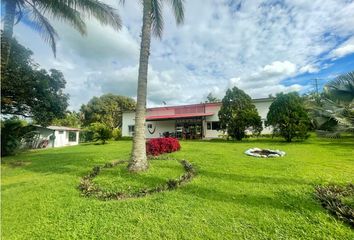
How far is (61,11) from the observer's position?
33.5 ft

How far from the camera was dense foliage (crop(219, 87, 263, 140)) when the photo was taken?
20.9 m

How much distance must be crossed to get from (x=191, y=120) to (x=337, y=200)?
25.2 meters

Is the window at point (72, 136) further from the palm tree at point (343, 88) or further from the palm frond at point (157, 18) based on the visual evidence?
the palm tree at point (343, 88)

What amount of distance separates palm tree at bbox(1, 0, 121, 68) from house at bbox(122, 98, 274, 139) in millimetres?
18859

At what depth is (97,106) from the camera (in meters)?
44.4

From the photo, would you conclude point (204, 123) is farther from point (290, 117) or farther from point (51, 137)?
point (51, 137)

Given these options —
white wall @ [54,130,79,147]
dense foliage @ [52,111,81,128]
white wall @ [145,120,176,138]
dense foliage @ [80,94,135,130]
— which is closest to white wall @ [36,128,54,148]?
white wall @ [54,130,79,147]

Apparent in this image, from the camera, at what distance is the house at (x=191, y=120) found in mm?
27484

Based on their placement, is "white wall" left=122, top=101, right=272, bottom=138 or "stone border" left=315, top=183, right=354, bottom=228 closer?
"stone border" left=315, top=183, right=354, bottom=228

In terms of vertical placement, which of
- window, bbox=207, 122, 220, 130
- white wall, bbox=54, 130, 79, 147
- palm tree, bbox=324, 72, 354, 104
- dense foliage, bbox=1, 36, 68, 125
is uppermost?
dense foliage, bbox=1, 36, 68, 125

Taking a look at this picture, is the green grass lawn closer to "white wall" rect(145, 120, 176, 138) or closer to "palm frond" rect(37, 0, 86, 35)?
"palm frond" rect(37, 0, 86, 35)

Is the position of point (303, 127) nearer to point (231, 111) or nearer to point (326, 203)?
point (231, 111)

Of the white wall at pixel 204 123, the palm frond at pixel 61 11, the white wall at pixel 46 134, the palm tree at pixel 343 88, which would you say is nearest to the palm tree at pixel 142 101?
the palm frond at pixel 61 11

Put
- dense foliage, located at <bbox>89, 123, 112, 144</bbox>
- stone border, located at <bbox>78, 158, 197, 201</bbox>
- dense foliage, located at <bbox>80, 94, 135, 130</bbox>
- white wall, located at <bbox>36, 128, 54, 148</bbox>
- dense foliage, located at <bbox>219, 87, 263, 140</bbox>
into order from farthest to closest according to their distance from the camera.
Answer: dense foliage, located at <bbox>80, 94, 135, 130</bbox>, white wall, located at <bbox>36, 128, 54, 148</bbox>, dense foliage, located at <bbox>89, 123, 112, 144</bbox>, dense foliage, located at <bbox>219, 87, 263, 140</bbox>, stone border, located at <bbox>78, 158, 197, 201</bbox>
